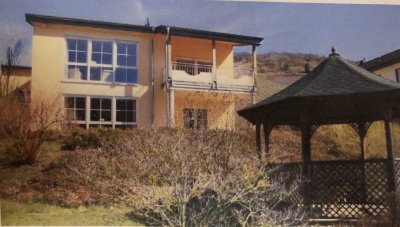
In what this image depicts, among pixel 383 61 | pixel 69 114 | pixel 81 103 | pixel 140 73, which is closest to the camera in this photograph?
pixel 69 114

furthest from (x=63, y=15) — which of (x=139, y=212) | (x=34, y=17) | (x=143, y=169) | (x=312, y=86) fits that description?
(x=312, y=86)

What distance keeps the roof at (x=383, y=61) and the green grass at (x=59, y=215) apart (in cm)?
415

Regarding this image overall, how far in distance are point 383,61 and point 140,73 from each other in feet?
15.7

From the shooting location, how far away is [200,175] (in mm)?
5445

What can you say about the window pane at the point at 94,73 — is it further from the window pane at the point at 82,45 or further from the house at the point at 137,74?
the window pane at the point at 82,45

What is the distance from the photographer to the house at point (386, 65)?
20.5ft

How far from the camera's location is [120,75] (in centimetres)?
853

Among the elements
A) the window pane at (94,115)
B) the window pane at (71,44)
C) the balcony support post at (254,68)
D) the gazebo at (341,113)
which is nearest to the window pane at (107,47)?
the window pane at (71,44)

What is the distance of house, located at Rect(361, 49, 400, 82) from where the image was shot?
6258 millimetres

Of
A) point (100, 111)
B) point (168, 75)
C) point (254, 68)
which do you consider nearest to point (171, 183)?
point (100, 111)

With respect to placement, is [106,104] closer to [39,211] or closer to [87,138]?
[87,138]

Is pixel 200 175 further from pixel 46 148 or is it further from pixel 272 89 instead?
pixel 272 89

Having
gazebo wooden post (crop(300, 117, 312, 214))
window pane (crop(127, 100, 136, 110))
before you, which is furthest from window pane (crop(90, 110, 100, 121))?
gazebo wooden post (crop(300, 117, 312, 214))

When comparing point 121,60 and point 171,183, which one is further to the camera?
point 121,60
